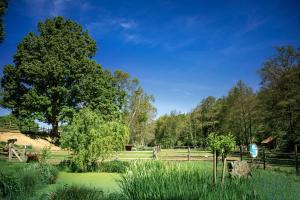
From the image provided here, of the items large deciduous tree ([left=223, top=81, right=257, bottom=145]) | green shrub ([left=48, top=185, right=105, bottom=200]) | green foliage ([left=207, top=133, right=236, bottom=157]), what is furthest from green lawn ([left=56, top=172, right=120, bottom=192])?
large deciduous tree ([left=223, top=81, right=257, bottom=145])

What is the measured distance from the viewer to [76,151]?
1736cm

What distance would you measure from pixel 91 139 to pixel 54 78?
773 inches

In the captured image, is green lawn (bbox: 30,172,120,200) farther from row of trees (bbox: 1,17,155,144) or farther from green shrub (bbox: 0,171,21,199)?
row of trees (bbox: 1,17,155,144)

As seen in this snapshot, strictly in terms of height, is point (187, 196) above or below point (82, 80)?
below

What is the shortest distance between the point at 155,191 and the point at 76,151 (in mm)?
12353

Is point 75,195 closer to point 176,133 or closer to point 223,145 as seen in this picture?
point 223,145

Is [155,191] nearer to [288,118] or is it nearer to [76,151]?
[76,151]

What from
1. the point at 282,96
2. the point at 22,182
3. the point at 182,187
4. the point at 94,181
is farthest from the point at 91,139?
the point at 282,96

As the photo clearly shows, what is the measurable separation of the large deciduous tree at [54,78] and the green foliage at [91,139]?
15.2 m

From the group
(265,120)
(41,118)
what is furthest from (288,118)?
(41,118)

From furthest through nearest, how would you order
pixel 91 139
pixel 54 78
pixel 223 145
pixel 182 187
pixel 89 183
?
1. pixel 54 78
2. pixel 91 139
3. pixel 89 183
4. pixel 223 145
5. pixel 182 187

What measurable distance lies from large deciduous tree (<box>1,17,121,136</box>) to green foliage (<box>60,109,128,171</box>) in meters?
15.2

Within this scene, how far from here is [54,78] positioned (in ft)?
113

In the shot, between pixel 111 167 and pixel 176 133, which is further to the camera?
pixel 176 133
